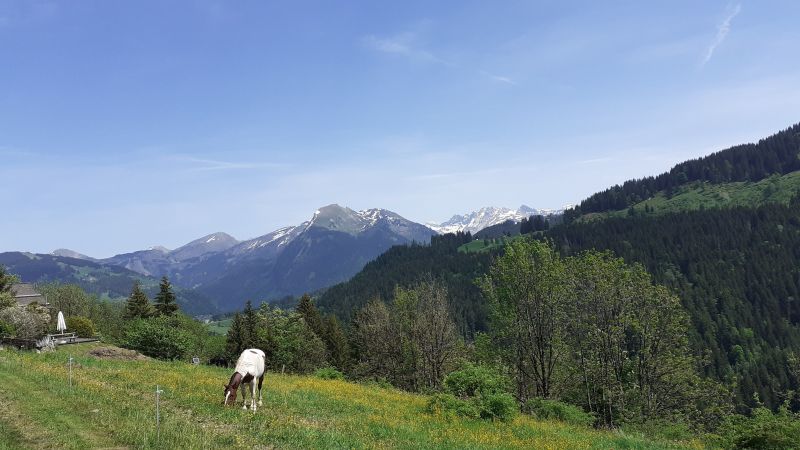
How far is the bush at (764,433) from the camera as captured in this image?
22.7 metres

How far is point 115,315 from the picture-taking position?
531ft

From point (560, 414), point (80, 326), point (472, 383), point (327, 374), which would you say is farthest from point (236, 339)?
point (472, 383)

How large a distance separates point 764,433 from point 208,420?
2551cm

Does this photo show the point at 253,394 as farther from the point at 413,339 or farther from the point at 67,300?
the point at 67,300

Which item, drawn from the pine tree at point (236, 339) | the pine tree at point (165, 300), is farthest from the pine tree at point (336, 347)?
the pine tree at point (165, 300)

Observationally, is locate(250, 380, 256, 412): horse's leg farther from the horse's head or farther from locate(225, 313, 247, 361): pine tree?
locate(225, 313, 247, 361): pine tree

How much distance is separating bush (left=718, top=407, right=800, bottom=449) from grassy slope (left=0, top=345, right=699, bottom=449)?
182 inches

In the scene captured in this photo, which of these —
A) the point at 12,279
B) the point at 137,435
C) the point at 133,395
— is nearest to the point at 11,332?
the point at 12,279

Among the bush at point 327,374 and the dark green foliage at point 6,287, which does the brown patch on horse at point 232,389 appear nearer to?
the bush at point 327,374

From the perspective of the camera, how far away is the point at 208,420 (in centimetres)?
1688

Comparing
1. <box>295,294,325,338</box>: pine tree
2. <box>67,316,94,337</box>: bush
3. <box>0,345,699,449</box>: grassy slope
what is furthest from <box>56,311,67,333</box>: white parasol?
<box>295,294,325,338</box>: pine tree

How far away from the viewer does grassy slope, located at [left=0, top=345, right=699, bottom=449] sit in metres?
14.0

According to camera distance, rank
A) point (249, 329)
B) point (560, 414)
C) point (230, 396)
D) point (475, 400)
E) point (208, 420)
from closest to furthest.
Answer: point (208, 420) → point (230, 396) → point (475, 400) → point (560, 414) → point (249, 329)

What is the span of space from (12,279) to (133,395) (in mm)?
63800
